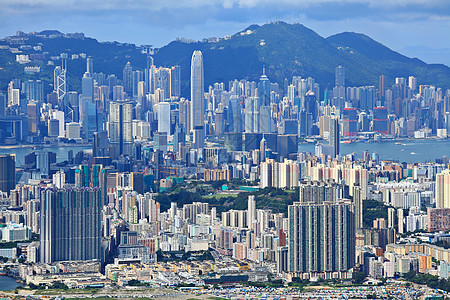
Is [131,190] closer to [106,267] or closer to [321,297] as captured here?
[106,267]

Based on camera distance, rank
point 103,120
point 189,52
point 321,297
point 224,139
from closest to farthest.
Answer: point 321,297, point 224,139, point 103,120, point 189,52

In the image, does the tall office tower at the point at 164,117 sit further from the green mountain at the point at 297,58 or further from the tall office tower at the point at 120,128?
the green mountain at the point at 297,58

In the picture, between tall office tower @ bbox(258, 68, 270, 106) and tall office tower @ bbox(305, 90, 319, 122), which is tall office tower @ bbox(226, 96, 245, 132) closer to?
tall office tower @ bbox(258, 68, 270, 106)

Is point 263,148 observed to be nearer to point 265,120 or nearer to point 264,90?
point 265,120

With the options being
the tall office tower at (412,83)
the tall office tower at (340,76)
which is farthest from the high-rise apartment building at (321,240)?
the tall office tower at (340,76)

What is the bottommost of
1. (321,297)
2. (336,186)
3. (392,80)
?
(321,297)

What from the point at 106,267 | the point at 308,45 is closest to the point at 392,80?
the point at 308,45

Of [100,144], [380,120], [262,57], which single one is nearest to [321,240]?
[100,144]
